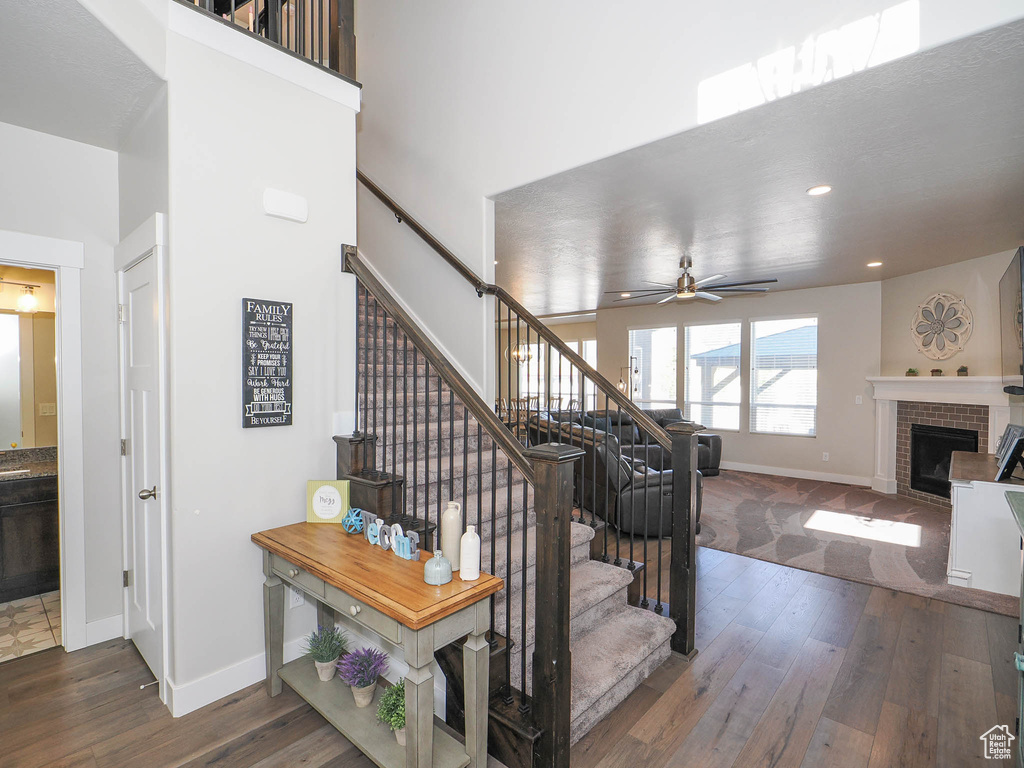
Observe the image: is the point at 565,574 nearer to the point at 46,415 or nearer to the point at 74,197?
the point at 74,197

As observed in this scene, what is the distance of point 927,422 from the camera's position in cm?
608

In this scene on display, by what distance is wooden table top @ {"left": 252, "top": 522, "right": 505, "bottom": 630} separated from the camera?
1.60m

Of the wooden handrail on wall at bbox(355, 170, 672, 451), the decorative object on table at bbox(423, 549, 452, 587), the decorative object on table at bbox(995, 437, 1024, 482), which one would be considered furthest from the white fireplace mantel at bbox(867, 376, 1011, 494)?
the decorative object on table at bbox(423, 549, 452, 587)

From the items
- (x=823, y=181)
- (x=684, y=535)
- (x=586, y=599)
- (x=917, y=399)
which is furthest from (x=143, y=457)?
(x=917, y=399)

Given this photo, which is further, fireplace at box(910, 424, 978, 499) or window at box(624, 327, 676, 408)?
window at box(624, 327, 676, 408)

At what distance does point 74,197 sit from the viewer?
2635 mm

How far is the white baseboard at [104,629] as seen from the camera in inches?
108

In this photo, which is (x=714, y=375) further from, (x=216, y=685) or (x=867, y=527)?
(x=216, y=685)

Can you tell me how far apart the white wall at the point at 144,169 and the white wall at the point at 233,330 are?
11cm

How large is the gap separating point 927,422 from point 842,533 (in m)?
2.48

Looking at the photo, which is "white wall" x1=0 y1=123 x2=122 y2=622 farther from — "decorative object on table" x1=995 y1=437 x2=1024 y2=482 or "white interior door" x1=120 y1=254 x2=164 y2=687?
"decorative object on table" x1=995 y1=437 x2=1024 y2=482

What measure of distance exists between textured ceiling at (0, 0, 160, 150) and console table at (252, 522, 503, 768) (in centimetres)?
204

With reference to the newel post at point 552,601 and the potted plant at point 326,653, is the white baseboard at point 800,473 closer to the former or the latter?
the newel post at point 552,601

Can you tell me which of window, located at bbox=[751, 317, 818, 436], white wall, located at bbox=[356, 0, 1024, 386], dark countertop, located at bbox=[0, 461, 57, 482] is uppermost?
white wall, located at bbox=[356, 0, 1024, 386]
